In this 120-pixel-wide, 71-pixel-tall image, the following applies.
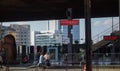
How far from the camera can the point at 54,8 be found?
43.9 metres

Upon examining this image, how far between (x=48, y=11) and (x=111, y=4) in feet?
28.6

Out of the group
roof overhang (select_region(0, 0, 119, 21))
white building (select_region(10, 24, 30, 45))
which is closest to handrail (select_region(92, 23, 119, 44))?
roof overhang (select_region(0, 0, 119, 21))

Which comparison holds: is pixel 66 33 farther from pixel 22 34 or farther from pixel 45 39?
pixel 22 34

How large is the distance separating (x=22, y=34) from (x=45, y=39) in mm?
8017

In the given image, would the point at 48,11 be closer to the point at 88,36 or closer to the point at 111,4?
the point at 111,4

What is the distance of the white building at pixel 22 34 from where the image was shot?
69625 millimetres

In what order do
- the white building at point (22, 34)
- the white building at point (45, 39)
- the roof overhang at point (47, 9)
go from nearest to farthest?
the roof overhang at point (47, 9) < the white building at point (45, 39) < the white building at point (22, 34)

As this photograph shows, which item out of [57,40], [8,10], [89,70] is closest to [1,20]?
[8,10]

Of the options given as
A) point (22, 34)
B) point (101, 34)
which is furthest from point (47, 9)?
point (22, 34)

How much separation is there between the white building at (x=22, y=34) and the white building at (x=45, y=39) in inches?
123

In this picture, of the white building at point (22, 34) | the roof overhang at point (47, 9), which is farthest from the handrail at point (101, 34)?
the white building at point (22, 34)

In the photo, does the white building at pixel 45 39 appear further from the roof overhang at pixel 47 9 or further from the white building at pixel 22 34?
the roof overhang at pixel 47 9

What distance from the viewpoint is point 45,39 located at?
2589 inches

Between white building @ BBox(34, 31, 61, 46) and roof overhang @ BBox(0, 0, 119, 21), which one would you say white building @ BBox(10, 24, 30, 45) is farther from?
roof overhang @ BBox(0, 0, 119, 21)
